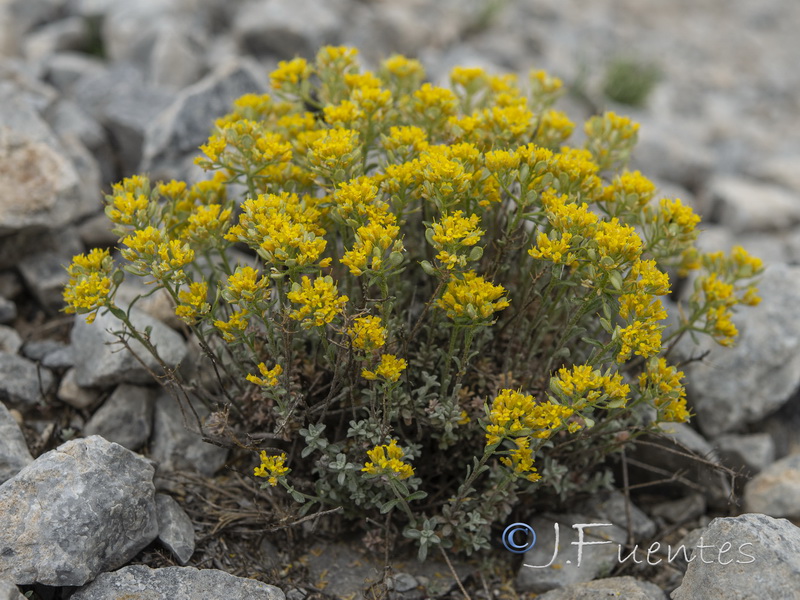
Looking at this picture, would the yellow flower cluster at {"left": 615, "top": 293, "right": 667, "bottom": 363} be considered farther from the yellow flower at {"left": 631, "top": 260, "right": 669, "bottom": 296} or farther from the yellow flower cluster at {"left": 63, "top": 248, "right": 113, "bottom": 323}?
the yellow flower cluster at {"left": 63, "top": 248, "right": 113, "bottom": 323}

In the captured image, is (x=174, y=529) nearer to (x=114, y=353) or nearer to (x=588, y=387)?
(x=114, y=353)

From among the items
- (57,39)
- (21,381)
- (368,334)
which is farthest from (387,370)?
(57,39)

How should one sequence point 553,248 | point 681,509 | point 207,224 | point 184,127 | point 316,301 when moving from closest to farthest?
1. point 316,301
2. point 553,248
3. point 207,224
4. point 681,509
5. point 184,127

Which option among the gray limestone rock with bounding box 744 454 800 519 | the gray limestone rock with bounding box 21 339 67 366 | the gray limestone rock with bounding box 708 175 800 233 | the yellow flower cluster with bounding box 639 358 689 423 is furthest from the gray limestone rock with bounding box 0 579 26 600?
the gray limestone rock with bounding box 708 175 800 233

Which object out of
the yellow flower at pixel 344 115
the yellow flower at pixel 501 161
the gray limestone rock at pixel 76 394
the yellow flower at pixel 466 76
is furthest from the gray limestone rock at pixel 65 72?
the yellow flower at pixel 501 161

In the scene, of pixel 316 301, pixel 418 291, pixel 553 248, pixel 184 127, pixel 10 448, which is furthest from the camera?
pixel 184 127

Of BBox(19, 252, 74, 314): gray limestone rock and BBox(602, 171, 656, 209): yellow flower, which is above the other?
BBox(602, 171, 656, 209): yellow flower

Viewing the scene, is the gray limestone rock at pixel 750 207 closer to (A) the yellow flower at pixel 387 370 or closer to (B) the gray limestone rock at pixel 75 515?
(A) the yellow flower at pixel 387 370
